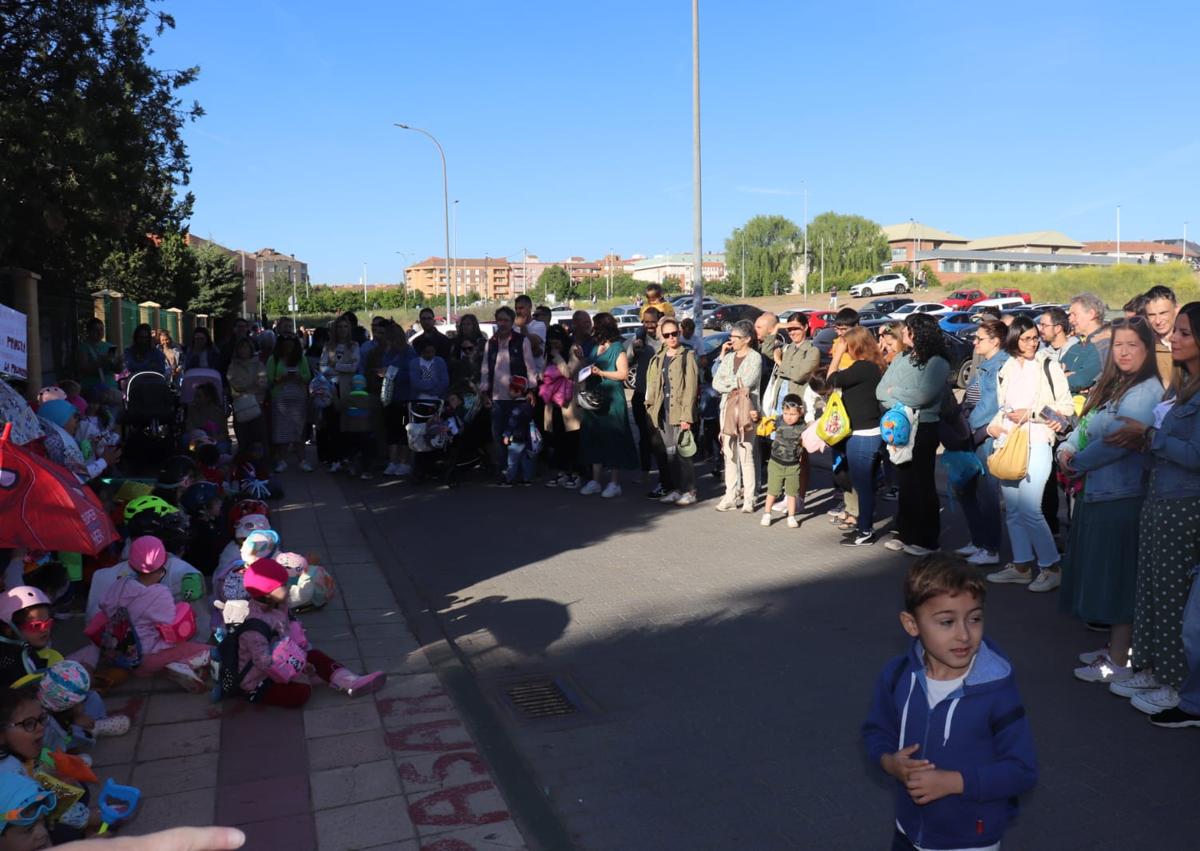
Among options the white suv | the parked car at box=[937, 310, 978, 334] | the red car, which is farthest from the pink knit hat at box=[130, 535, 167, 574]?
the white suv

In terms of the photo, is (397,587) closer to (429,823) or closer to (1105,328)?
(429,823)

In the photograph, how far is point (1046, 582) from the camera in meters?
7.36

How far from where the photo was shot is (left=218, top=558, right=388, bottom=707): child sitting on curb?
539 centimetres

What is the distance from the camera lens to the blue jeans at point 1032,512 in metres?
7.26

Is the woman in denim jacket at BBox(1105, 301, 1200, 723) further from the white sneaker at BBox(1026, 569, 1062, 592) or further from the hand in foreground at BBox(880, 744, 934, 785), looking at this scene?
the hand in foreground at BBox(880, 744, 934, 785)

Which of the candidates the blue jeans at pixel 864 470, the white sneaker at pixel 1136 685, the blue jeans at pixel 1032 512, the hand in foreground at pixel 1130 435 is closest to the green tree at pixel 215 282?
the blue jeans at pixel 864 470

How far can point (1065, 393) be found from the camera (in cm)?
734

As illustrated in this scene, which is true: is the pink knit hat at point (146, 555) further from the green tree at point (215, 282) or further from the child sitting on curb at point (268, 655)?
the green tree at point (215, 282)

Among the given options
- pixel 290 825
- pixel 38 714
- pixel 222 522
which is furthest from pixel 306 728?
pixel 222 522

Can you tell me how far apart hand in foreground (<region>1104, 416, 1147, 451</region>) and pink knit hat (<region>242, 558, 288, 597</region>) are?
446cm

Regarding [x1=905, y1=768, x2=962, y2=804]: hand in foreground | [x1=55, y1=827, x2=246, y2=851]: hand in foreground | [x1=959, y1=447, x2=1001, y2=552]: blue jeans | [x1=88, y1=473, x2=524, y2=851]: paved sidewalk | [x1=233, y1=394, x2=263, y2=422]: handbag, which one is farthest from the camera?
[x1=233, y1=394, x2=263, y2=422]: handbag

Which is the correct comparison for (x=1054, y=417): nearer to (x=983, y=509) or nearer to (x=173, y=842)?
(x=983, y=509)

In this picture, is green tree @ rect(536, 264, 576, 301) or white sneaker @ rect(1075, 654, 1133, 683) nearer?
white sneaker @ rect(1075, 654, 1133, 683)

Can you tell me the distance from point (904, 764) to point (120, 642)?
456 cm
